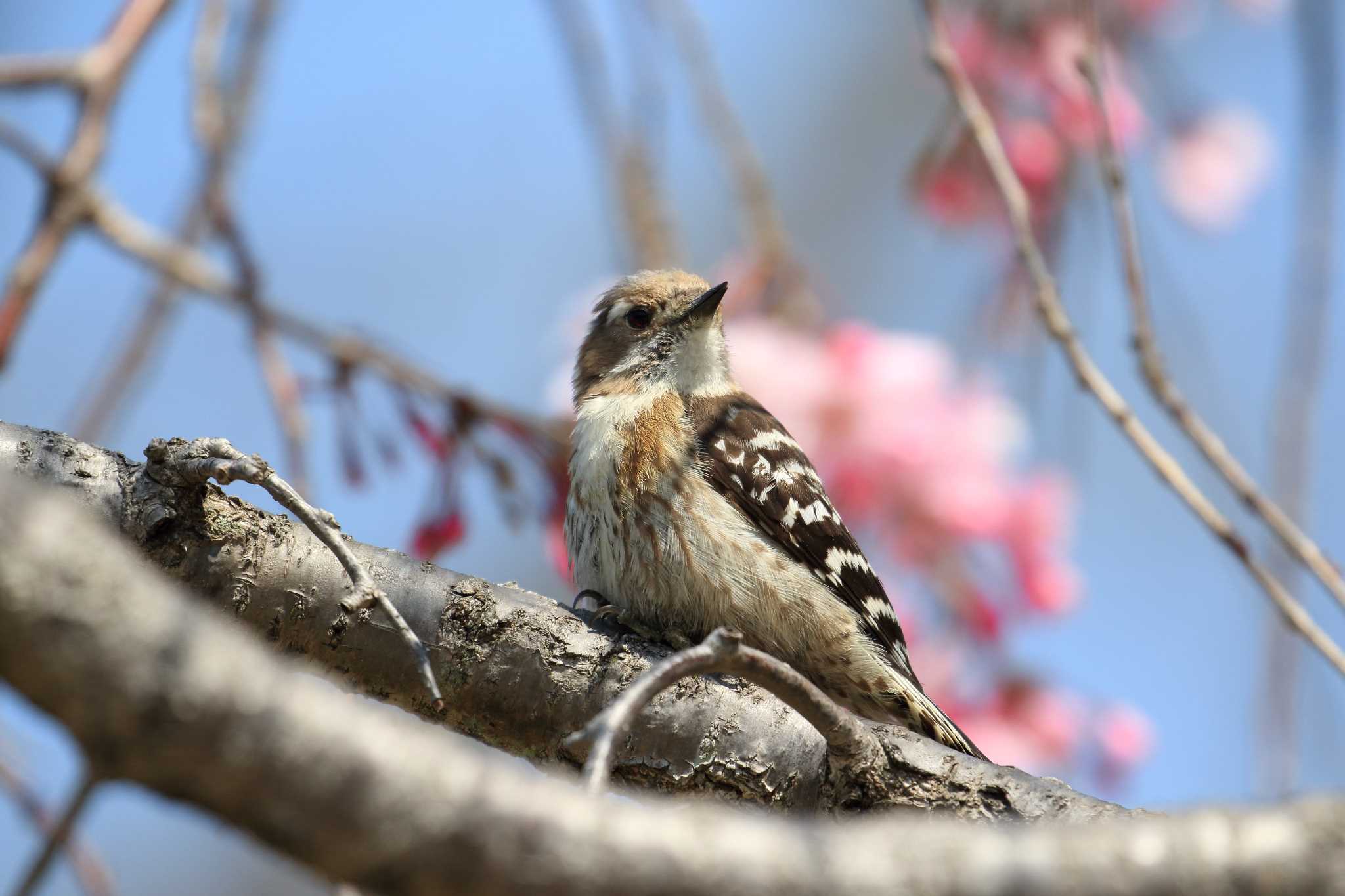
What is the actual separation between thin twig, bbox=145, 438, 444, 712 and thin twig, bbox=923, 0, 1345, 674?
4.65ft

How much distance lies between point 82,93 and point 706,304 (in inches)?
83.2

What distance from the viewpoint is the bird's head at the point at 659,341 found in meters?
4.08

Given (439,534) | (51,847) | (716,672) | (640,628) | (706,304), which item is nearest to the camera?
(51,847)

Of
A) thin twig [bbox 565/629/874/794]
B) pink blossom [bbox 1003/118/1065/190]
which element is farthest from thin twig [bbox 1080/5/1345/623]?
pink blossom [bbox 1003/118/1065/190]

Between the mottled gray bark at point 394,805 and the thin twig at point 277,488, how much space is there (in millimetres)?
849

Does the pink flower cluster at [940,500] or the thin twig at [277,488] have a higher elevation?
the pink flower cluster at [940,500]

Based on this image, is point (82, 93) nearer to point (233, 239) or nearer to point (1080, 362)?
point (233, 239)

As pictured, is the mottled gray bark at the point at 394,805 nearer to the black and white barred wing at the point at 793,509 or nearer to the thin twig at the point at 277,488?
the thin twig at the point at 277,488

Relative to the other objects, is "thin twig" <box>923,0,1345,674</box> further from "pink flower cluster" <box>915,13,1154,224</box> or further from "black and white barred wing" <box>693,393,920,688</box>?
"pink flower cluster" <box>915,13,1154,224</box>

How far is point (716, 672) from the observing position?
5.34 ft

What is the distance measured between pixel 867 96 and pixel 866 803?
9.57 metres

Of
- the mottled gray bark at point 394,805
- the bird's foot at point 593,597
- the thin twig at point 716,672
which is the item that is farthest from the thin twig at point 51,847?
the bird's foot at point 593,597

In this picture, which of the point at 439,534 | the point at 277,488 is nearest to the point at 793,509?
the point at 439,534

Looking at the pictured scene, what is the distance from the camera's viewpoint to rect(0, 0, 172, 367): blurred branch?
91.1 inches
